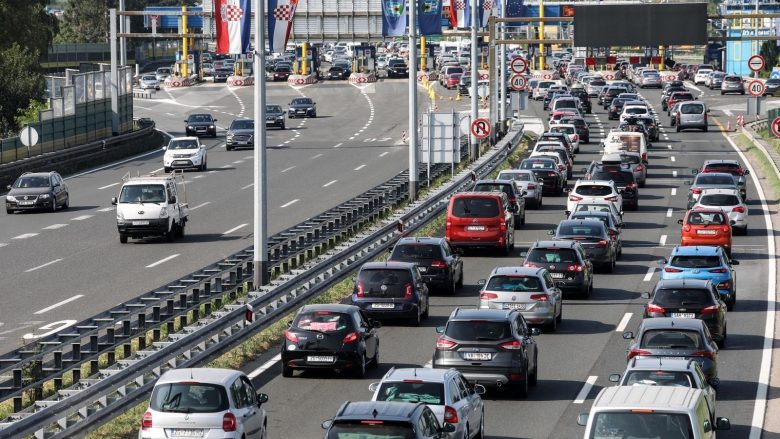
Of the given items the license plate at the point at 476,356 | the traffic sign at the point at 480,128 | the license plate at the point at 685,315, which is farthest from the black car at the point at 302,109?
the license plate at the point at 476,356

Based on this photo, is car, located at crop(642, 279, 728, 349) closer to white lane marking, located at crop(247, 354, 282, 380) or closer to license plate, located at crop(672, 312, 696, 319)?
license plate, located at crop(672, 312, 696, 319)

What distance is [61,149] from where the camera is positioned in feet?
240

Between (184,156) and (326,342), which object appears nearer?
(326,342)

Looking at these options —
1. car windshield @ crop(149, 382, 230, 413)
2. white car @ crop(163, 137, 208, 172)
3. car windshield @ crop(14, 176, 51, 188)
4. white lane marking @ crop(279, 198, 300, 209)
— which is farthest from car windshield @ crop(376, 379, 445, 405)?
white car @ crop(163, 137, 208, 172)

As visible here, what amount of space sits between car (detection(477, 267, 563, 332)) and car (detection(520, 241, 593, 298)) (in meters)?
4.18

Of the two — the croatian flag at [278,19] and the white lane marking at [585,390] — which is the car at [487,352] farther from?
the croatian flag at [278,19]

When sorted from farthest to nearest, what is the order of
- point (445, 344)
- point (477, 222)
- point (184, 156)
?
point (184, 156), point (477, 222), point (445, 344)

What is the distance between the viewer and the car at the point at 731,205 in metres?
51.0

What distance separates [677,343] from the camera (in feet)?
89.4

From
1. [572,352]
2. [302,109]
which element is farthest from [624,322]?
[302,109]

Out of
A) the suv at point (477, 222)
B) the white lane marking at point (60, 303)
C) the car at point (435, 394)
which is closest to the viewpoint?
the car at point (435, 394)

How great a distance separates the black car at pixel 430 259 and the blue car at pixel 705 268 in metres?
4.89

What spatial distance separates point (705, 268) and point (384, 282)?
26.2ft

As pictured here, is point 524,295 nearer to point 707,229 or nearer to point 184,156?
point 707,229
